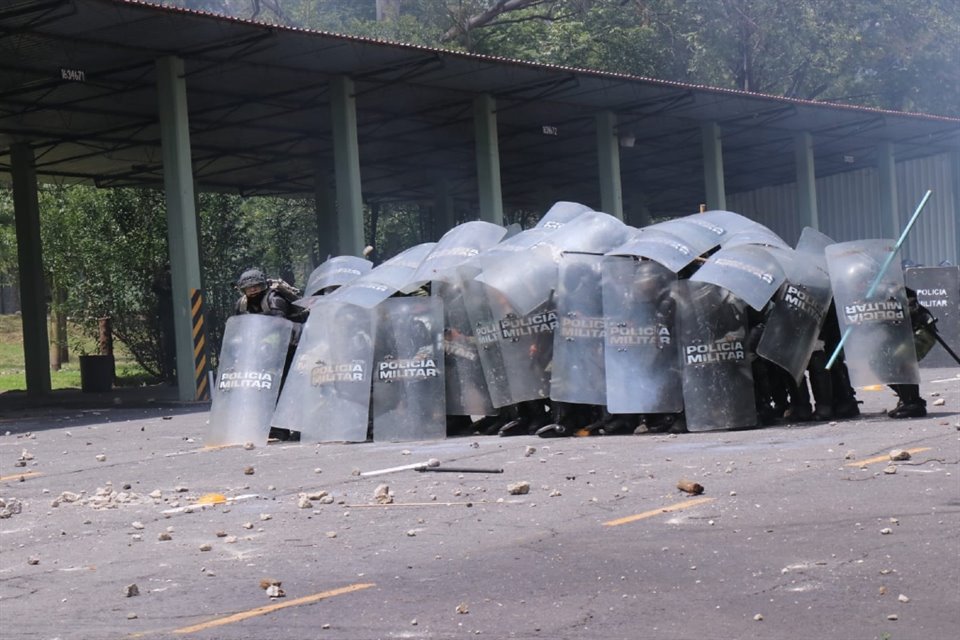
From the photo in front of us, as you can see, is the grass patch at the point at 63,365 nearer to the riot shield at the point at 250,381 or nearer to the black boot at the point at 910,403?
the riot shield at the point at 250,381

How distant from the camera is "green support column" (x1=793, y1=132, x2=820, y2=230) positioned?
37625 millimetres

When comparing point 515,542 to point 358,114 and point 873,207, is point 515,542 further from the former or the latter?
point 873,207

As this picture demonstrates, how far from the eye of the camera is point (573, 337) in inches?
543

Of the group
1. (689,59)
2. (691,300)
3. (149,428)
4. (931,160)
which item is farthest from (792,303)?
(689,59)

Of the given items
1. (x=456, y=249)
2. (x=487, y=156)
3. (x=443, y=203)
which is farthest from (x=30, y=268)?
(x=456, y=249)

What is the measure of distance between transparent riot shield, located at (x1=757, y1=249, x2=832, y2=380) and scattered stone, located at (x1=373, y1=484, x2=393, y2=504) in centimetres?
484

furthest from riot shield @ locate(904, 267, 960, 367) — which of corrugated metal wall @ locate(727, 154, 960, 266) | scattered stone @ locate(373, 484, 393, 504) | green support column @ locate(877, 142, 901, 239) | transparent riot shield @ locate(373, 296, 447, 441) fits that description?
corrugated metal wall @ locate(727, 154, 960, 266)

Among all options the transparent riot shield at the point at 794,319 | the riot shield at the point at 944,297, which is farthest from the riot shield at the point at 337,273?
the riot shield at the point at 944,297

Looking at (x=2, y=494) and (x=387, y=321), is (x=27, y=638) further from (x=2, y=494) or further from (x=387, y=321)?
(x=387, y=321)

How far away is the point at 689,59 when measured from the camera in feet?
159

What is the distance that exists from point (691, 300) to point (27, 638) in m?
8.59

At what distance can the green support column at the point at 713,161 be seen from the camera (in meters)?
35.0

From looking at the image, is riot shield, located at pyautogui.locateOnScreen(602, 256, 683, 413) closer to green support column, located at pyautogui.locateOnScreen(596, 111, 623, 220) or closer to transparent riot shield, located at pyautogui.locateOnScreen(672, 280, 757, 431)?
transparent riot shield, located at pyautogui.locateOnScreen(672, 280, 757, 431)

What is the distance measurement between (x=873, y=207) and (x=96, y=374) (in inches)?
1019
